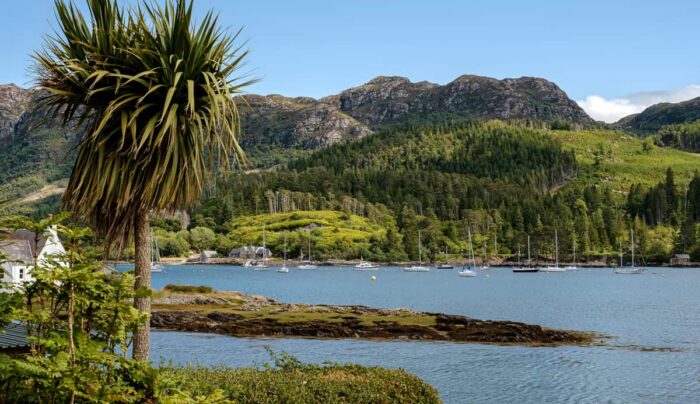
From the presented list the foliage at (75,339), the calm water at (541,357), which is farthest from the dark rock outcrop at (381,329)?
the foliage at (75,339)

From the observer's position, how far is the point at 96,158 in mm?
16062

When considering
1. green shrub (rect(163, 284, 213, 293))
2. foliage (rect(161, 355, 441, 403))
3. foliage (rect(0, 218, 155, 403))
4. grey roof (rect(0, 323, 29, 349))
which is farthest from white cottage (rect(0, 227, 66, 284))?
green shrub (rect(163, 284, 213, 293))

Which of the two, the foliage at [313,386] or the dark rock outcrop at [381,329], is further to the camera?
the dark rock outcrop at [381,329]

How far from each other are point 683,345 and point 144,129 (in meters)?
59.4

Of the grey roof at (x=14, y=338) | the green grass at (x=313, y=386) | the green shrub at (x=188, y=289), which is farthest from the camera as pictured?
the green shrub at (x=188, y=289)

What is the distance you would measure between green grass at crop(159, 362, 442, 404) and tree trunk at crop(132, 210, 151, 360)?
111 centimetres

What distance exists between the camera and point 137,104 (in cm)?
1529

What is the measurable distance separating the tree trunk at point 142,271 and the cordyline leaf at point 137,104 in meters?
0.32

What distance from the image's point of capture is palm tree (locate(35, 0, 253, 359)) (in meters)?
15.6

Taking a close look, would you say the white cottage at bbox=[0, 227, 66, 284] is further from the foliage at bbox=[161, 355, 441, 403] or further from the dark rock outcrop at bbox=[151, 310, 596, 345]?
the dark rock outcrop at bbox=[151, 310, 596, 345]

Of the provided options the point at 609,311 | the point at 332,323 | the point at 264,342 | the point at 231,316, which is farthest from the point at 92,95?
the point at 609,311

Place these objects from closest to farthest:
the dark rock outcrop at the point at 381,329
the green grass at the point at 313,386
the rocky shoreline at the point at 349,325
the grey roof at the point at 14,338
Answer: the grey roof at the point at 14,338, the green grass at the point at 313,386, the dark rock outcrop at the point at 381,329, the rocky shoreline at the point at 349,325

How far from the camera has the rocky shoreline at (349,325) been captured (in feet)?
202

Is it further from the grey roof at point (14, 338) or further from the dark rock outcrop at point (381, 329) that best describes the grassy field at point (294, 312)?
the grey roof at point (14, 338)
